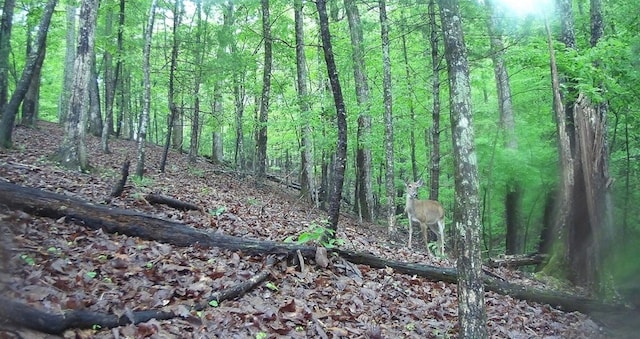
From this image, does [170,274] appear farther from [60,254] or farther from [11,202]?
[11,202]

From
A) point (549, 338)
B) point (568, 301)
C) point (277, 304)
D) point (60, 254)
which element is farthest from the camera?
point (568, 301)

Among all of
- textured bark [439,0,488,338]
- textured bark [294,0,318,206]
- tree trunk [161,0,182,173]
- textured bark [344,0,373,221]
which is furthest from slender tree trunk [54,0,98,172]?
textured bark [439,0,488,338]

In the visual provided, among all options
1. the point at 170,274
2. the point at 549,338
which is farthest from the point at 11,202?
the point at 549,338

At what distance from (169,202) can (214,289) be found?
435 cm

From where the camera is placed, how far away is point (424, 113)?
66.5ft

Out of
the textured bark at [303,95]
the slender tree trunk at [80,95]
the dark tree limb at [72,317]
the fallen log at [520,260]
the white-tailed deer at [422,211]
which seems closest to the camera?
the dark tree limb at [72,317]

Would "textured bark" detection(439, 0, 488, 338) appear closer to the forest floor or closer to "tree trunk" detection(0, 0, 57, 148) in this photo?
the forest floor

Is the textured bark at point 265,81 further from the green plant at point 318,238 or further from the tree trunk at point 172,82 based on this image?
the green plant at point 318,238

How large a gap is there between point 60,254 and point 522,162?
45.5ft

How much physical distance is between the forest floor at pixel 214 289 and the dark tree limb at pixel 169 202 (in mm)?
174

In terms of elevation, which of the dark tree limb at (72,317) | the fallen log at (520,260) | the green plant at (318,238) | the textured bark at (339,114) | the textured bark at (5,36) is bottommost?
the fallen log at (520,260)

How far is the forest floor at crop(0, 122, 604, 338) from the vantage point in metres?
5.00

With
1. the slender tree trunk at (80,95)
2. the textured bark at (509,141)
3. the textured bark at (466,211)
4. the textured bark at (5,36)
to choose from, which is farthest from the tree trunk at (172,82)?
the textured bark at (466,211)

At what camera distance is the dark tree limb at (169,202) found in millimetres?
9742
